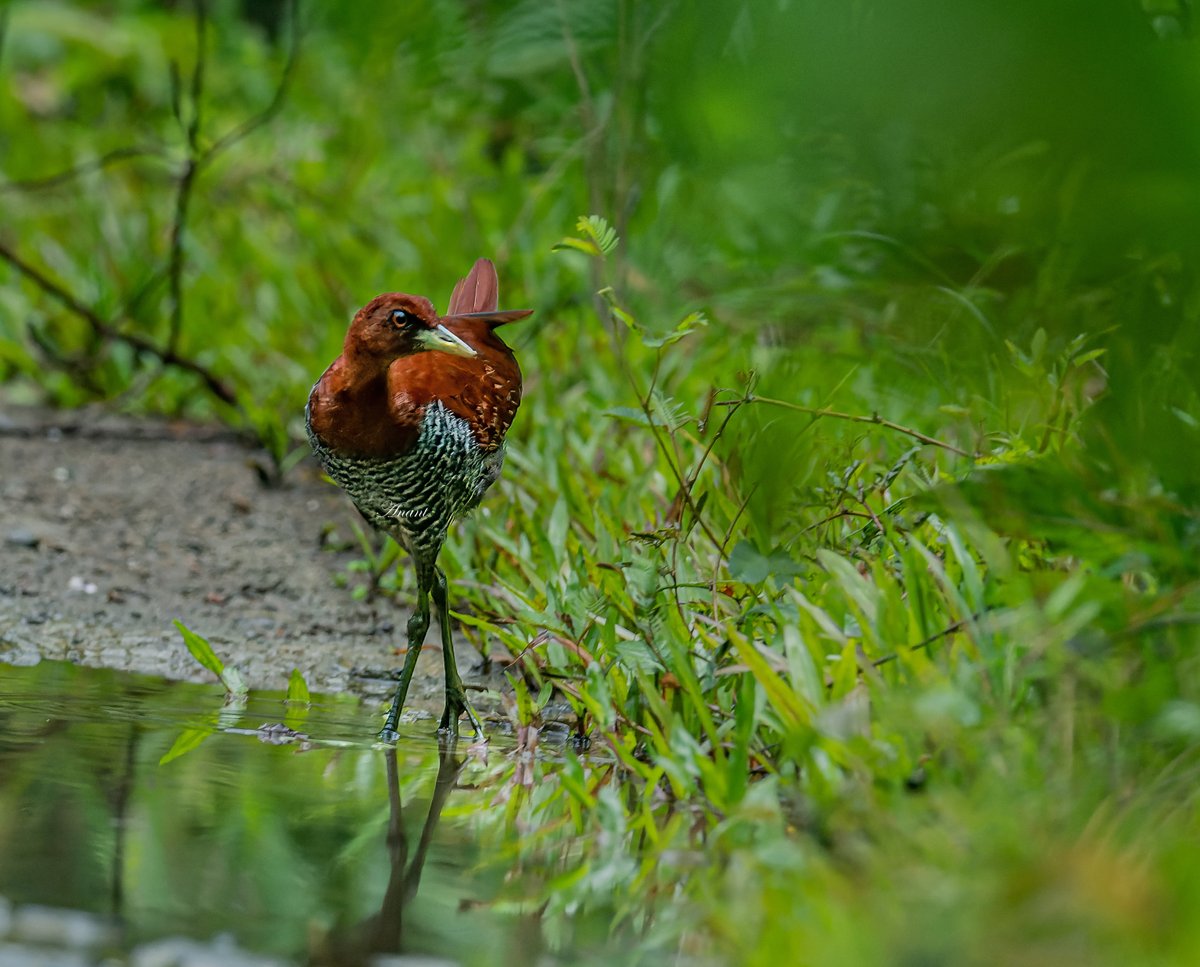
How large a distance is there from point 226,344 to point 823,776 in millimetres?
4431

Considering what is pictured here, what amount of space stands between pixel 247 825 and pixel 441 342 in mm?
1358

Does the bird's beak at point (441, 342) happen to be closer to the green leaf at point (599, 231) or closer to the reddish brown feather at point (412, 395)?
the reddish brown feather at point (412, 395)

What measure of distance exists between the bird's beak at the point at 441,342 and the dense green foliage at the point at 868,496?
0.52m

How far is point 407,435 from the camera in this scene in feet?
11.4

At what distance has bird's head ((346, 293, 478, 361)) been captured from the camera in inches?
137

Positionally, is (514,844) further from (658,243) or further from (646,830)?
(658,243)

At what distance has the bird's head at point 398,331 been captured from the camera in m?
3.48

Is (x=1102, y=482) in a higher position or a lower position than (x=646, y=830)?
higher

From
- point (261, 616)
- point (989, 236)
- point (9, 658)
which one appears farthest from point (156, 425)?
point (989, 236)

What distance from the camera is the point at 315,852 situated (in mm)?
2377

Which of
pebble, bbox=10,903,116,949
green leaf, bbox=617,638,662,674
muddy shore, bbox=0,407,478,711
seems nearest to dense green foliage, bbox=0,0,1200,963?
green leaf, bbox=617,638,662,674

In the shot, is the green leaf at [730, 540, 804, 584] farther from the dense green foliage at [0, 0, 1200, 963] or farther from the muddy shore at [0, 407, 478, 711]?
the muddy shore at [0, 407, 478, 711]

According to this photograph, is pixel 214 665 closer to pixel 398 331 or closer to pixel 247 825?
pixel 398 331

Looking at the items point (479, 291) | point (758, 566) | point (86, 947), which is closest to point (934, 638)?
point (758, 566)
